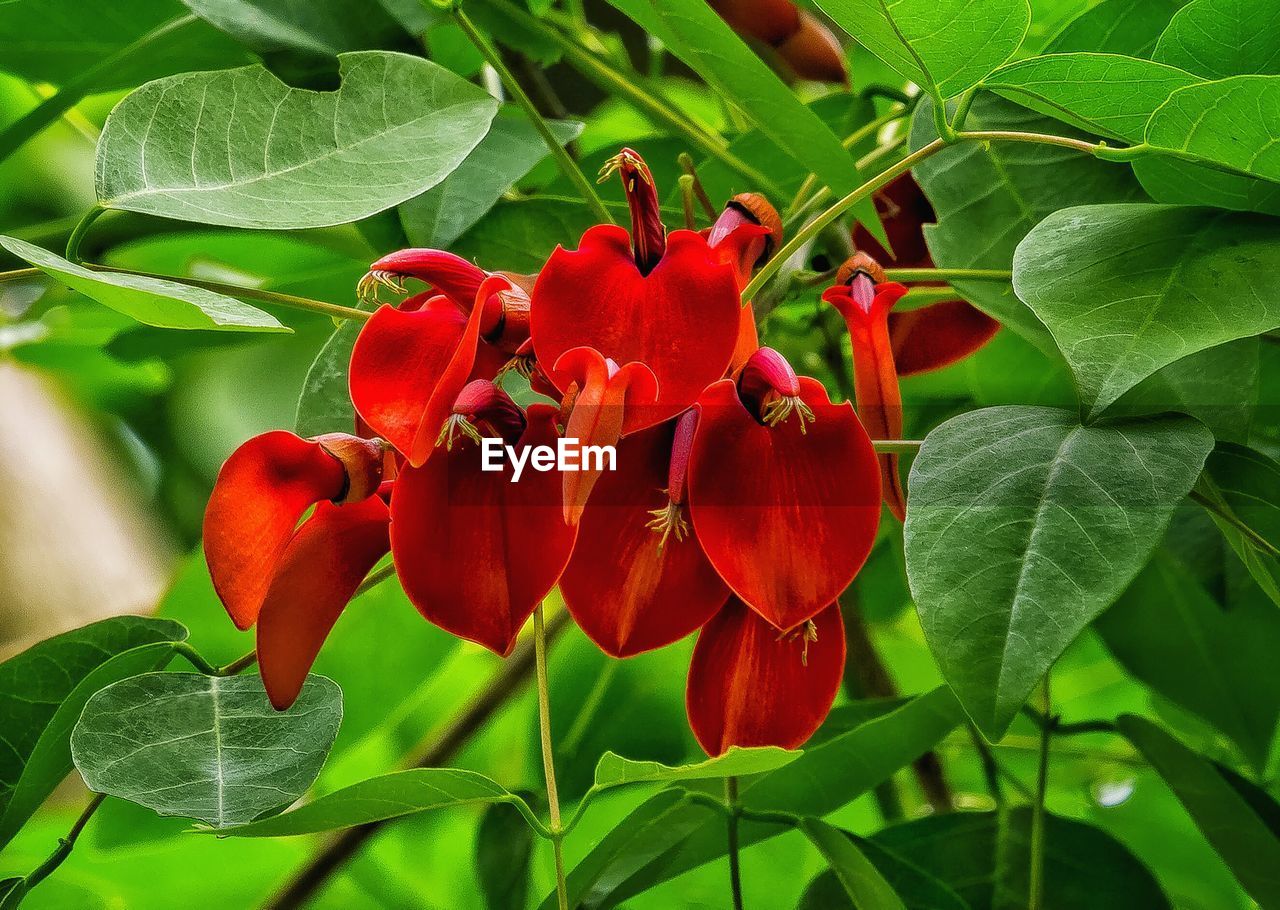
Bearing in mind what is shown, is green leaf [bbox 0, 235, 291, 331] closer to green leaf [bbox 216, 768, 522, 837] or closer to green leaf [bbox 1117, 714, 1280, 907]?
green leaf [bbox 216, 768, 522, 837]

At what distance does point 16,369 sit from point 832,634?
0.61 m

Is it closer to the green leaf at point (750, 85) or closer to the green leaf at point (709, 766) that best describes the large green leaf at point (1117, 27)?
the green leaf at point (750, 85)

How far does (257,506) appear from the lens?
8.7 inches

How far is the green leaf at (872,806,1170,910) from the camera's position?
1.10 feet

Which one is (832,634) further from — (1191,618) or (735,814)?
(1191,618)

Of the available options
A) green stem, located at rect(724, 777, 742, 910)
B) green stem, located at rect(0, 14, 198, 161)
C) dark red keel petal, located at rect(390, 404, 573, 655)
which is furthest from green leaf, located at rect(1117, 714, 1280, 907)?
green stem, located at rect(0, 14, 198, 161)

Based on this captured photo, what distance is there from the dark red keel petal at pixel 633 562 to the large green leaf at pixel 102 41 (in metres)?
0.24

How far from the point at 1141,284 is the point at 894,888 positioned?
0.19 meters

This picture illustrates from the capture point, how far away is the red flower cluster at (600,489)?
198 mm

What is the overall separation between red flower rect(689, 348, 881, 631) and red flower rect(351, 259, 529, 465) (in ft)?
0.14

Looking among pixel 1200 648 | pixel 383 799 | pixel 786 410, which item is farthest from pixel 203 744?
pixel 1200 648

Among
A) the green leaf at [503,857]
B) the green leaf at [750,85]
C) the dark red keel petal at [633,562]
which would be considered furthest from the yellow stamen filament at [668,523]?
the green leaf at [503,857]

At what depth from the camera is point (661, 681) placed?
476 millimetres

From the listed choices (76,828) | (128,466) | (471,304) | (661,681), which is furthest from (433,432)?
(128,466)
